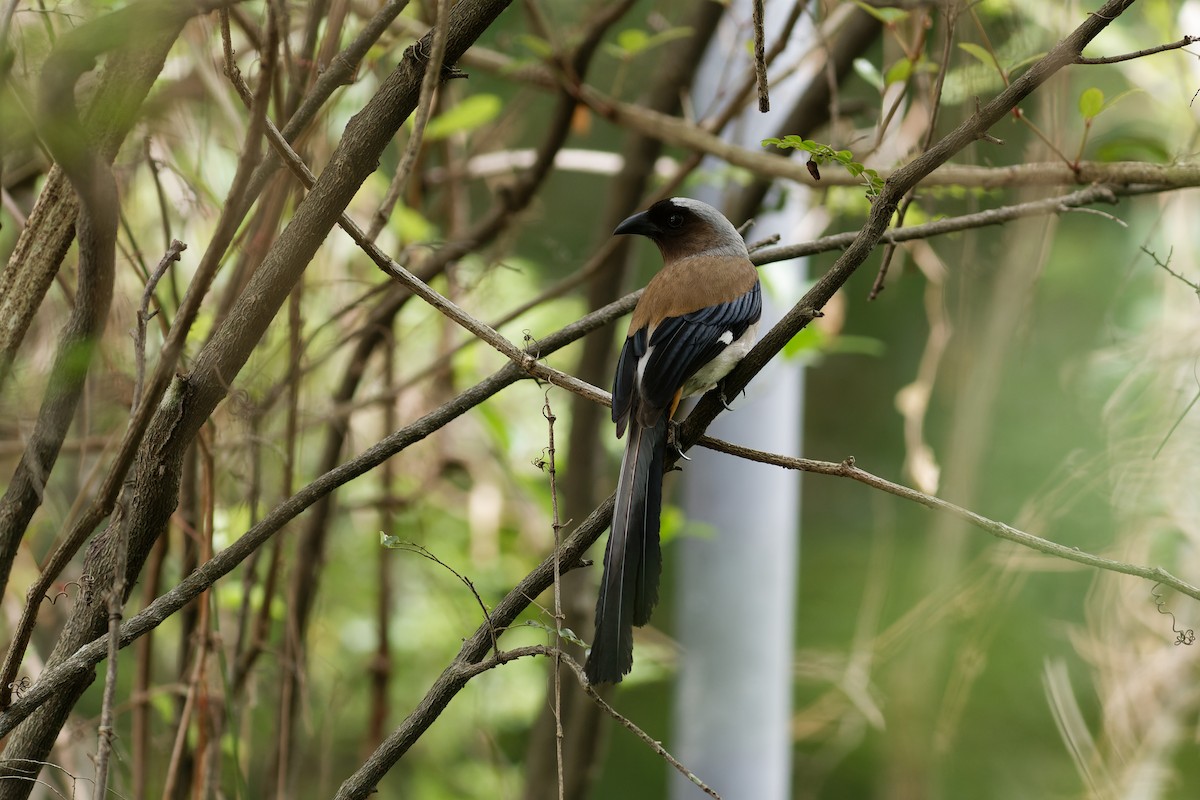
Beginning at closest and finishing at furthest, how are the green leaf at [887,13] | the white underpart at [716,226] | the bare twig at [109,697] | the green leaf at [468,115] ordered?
1. the bare twig at [109,697]
2. the green leaf at [887,13]
3. the white underpart at [716,226]
4. the green leaf at [468,115]

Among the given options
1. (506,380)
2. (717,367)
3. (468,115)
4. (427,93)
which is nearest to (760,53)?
(427,93)

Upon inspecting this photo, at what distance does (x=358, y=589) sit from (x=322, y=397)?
1.06m

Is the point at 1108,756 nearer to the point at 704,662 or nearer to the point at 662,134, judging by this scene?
the point at 704,662

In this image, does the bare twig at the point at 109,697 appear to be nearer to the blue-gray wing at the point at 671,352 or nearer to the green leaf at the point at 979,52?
the blue-gray wing at the point at 671,352

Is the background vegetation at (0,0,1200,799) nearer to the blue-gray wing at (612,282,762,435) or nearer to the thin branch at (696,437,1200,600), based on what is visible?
the thin branch at (696,437,1200,600)

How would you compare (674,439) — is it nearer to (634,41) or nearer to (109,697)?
(109,697)

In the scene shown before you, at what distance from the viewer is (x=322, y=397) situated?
3385 mm

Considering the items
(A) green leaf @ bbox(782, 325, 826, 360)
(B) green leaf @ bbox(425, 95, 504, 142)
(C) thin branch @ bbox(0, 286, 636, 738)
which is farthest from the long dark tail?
(B) green leaf @ bbox(425, 95, 504, 142)

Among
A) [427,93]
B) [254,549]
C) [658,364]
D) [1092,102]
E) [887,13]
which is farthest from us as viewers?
[887,13]

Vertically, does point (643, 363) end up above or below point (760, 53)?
above

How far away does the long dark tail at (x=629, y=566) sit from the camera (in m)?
1.47

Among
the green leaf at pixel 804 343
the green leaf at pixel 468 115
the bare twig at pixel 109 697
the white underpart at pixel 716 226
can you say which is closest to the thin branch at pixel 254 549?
the bare twig at pixel 109 697

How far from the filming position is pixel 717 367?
2.10 m

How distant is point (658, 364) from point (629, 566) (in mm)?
463
